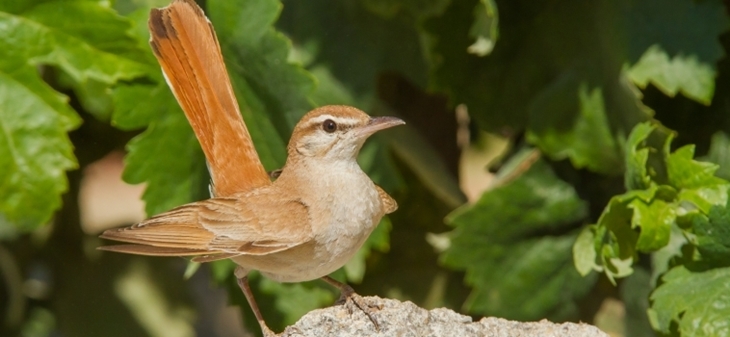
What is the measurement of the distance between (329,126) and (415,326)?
72cm

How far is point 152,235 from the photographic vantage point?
308 centimetres

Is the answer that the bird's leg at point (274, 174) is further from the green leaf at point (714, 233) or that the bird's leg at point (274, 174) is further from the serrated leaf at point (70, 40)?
the green leaf at point (714, 233)

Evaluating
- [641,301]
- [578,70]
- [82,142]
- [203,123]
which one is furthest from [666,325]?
[82,142]

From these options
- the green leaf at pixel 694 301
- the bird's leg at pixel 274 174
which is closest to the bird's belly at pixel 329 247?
the bird's leg at pixel 274 174

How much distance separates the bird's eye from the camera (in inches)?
125

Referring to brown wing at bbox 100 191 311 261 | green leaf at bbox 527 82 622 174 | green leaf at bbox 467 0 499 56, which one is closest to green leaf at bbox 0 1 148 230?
brown wing at bbox 100 191 311 261

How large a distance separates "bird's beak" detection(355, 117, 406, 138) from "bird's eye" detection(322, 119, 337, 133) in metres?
0.07

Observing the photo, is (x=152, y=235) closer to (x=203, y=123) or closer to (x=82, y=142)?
(x=203, y=123)

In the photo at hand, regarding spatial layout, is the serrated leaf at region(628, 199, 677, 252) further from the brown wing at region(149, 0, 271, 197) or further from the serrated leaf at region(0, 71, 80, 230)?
the serrated leaf at region(0, 71, 80, 230)

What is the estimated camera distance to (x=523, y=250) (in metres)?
4.17

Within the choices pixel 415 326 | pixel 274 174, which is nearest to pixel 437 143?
pixel 274 174

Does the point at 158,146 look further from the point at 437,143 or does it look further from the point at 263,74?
the point at 437,143

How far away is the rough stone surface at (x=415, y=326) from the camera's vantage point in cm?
272

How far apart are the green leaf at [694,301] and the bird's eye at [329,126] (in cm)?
113
